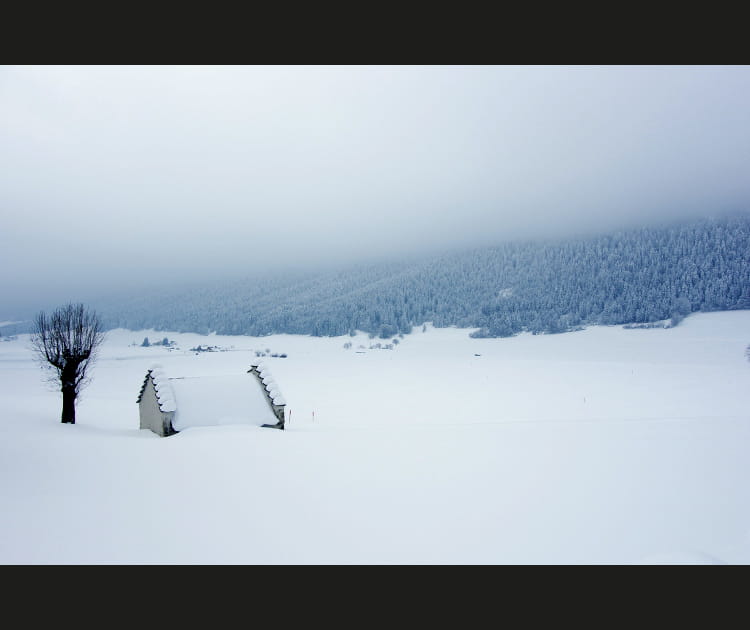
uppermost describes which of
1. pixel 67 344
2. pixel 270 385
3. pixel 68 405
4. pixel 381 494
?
pixel 67 344

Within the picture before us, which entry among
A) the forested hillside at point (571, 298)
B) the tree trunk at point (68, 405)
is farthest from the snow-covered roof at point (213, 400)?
the forested hillside at point (571, 298)

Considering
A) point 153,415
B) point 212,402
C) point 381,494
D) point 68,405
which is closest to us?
point 381,494

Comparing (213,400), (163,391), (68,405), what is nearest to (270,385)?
(213,400)

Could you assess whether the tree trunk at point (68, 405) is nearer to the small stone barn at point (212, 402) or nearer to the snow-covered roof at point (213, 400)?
the small stone barn at point (212, 402)

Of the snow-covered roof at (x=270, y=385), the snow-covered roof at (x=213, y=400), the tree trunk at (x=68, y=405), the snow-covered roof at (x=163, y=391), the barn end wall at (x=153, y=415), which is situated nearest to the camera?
the barn end wall at (x=153, y=415)

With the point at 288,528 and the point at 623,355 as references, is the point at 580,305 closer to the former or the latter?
the point at 623,355

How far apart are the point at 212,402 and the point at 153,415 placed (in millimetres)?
4675

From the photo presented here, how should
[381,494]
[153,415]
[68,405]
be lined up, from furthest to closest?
[68,405]
[153,415]
[381,494]

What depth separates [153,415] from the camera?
2655cm

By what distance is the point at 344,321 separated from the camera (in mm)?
178375

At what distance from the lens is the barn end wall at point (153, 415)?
23.3 metres

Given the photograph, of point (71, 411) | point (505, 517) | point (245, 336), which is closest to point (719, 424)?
point (505, 517)

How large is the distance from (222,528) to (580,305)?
17689 centimetres

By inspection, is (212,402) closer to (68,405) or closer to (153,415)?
(153,415)
